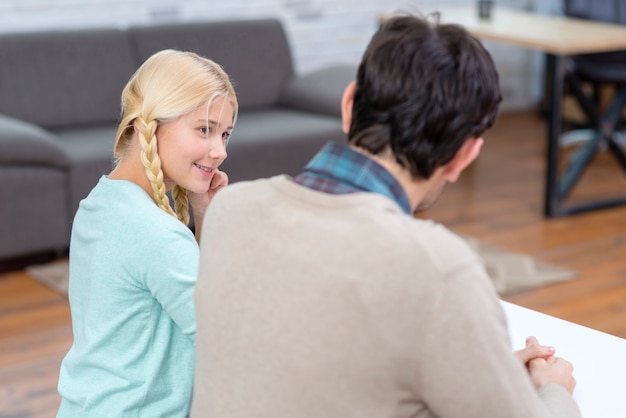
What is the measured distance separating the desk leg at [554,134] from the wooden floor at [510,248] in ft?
0.28

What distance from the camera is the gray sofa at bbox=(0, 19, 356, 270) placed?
3836 mm

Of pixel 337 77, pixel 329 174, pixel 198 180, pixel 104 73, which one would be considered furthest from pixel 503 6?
pixel 329 174

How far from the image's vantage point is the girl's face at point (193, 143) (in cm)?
160

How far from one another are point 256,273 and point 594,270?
3017 mm

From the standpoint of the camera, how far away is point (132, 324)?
147 centimetres

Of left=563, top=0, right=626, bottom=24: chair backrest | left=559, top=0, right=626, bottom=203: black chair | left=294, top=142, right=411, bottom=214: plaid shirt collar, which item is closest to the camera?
left=294, top=142, right=411, bottom=214: plaid shirt collar

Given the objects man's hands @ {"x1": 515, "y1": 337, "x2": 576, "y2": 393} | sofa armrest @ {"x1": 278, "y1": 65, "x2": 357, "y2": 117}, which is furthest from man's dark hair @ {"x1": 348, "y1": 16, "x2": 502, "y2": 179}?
sofa armrest @ {"x1": 278, "y1": 65, "x2": 357, "y2": 117}

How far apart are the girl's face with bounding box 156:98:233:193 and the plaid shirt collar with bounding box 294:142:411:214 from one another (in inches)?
19.7

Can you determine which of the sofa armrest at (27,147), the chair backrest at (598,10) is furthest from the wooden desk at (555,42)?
the sofa armrest at (27,147)

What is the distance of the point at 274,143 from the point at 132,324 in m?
2.86

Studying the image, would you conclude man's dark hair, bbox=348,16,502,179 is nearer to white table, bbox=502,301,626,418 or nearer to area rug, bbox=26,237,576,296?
white table, bbox=502,301,626,418

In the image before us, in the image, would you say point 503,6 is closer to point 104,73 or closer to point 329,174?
point 104,73

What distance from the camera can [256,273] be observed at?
109cm

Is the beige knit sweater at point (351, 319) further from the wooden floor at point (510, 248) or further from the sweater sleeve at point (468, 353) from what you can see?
the wooden floor at point (510, 248)
